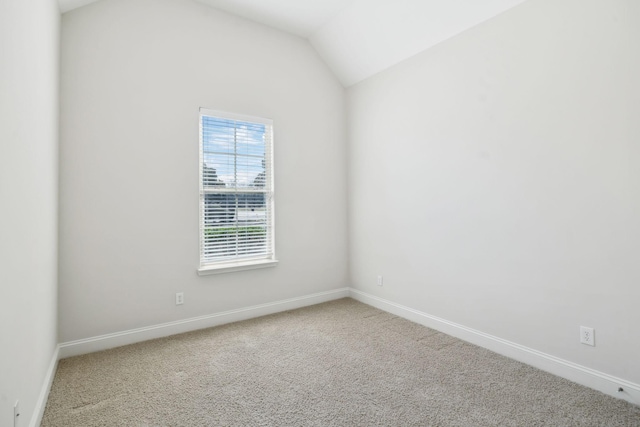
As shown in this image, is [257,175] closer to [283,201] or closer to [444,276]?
[283,201]

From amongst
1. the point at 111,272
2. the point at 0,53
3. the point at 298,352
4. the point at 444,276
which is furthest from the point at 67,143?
the point at 444,276

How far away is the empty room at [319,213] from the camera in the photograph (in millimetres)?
1919

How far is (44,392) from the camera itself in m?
1.96

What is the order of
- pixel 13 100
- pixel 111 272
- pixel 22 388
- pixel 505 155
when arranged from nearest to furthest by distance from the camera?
pixel 13 100, pixel 22 388, pixel 505 155, pixel 111 272

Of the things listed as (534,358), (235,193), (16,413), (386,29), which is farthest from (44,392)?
(386,29)

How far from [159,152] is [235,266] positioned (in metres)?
1.33

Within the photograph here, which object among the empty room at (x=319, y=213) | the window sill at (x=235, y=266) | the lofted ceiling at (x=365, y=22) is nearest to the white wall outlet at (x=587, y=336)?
the empty room at (x=319, y=213)

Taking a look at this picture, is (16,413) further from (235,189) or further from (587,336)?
(587,336)

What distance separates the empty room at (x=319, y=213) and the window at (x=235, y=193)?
23mm

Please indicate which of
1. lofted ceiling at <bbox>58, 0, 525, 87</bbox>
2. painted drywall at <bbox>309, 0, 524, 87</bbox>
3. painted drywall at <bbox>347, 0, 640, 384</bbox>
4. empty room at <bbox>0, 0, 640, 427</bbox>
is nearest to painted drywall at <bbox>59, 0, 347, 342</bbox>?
empty room at <bbox>0, 0, 640, 427</bbox>

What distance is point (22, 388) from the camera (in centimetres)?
150

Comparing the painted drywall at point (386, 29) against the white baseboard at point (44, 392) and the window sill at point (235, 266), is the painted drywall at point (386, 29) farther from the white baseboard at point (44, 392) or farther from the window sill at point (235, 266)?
the white baseboard at point (44, 392)

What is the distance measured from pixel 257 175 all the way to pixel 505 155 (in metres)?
2.41

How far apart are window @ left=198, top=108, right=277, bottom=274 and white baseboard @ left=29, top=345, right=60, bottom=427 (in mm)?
1223
